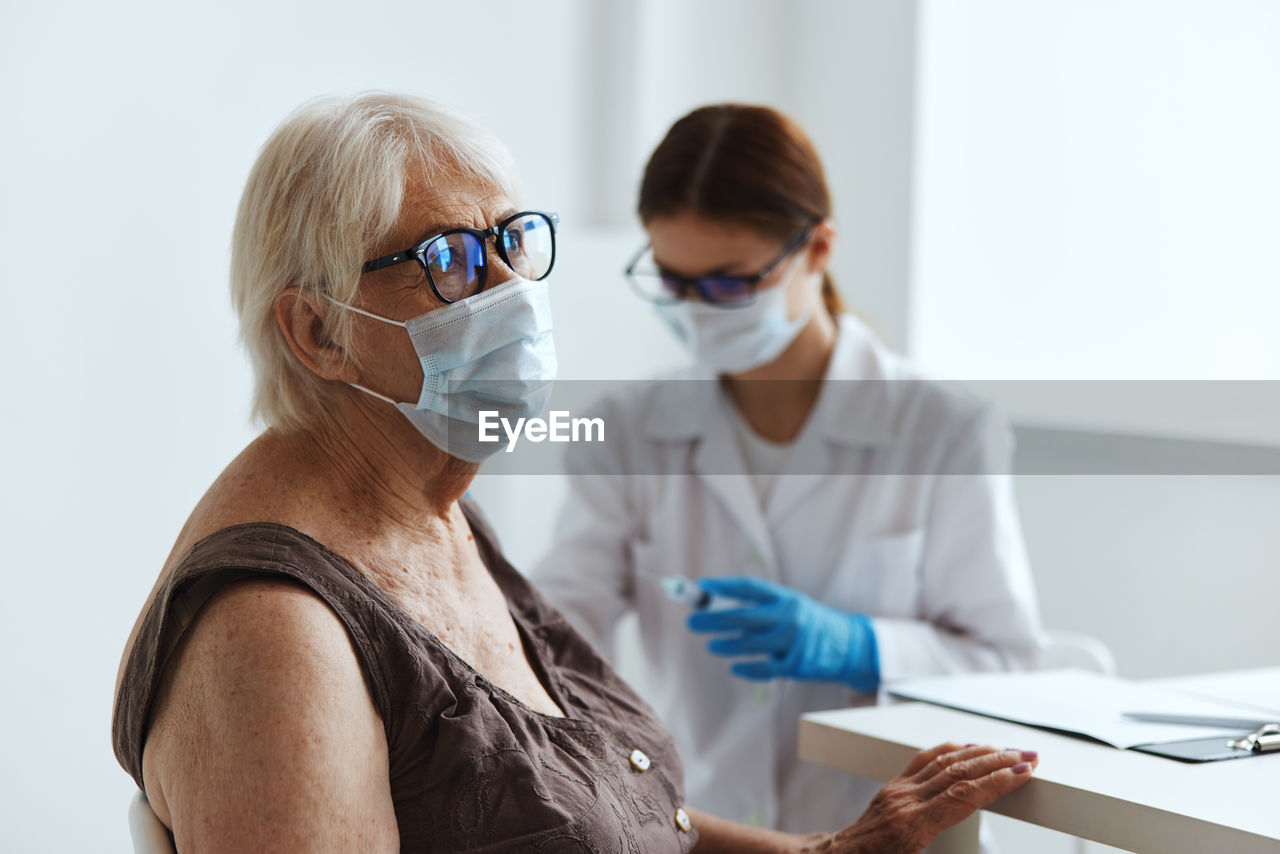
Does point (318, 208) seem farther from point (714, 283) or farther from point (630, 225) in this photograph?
point (630, 225)

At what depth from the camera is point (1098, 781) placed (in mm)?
1021

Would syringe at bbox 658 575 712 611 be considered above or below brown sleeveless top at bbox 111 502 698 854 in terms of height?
below

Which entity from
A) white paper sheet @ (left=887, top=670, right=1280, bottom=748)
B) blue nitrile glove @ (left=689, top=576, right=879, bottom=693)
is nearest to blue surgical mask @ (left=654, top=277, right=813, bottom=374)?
blue nitrile glove @ (left=689, top=576, right=879, bottom=693)

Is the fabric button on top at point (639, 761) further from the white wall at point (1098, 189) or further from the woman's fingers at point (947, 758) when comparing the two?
the white wall at point (1098, 189)

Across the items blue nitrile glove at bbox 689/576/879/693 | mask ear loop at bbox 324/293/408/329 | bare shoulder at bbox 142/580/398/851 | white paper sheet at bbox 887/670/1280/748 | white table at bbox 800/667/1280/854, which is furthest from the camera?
blue nitrile glove at bbox 689/576/879/693

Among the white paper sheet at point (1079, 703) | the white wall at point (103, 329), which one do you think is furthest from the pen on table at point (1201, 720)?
the white wall at point (103, 329)

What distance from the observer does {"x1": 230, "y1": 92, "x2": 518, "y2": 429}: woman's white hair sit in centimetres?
101

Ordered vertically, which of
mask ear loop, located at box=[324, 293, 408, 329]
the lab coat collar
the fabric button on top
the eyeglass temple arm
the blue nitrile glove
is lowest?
the blue nitrile glove

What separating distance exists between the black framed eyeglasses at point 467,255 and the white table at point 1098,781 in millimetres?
587

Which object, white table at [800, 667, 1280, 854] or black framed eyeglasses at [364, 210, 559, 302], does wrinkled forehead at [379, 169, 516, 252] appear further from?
white table at [800, 667, 1280, 854]

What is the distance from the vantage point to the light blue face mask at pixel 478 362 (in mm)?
1057

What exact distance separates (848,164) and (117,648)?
196 cm

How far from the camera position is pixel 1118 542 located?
222 cm

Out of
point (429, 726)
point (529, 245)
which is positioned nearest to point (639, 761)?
point (429, 726)
